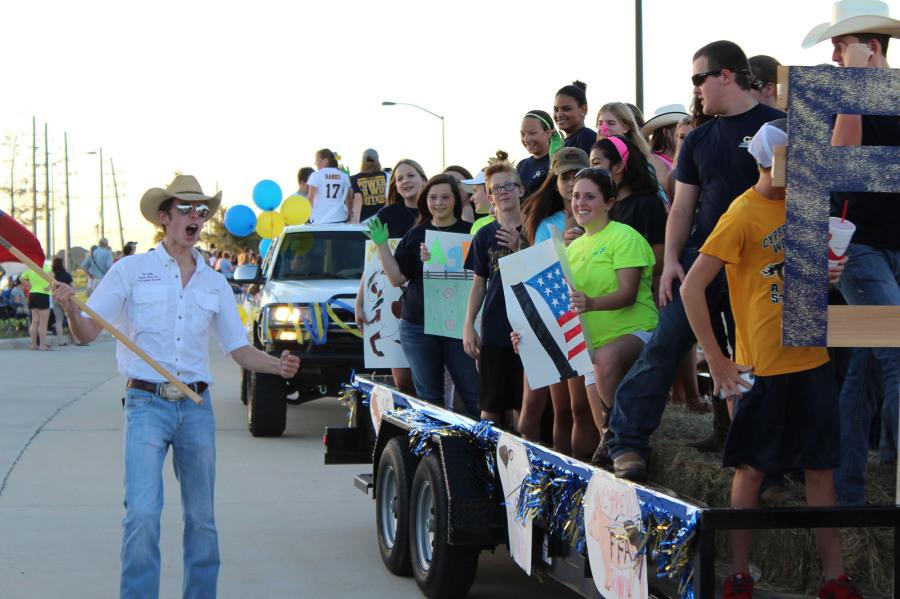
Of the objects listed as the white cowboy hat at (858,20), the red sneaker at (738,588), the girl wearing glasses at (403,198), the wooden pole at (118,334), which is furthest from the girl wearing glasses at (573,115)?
the red sneaker at (738,588)

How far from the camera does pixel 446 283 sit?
26.6 ft

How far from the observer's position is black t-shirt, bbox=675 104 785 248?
5180 mm

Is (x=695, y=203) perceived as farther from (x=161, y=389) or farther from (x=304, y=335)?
(x=304, y=335)

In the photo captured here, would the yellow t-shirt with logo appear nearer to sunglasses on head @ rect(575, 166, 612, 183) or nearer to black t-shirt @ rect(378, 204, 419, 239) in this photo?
sunglasses on head @ rect(575, 166, 612, 183)

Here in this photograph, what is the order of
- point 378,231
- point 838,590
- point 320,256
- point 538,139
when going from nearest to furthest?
point 838,590 → point 538,139 → point 378,231 → point 320,256

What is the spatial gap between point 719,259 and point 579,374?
1461mm

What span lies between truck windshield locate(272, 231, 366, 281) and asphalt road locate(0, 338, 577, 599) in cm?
163

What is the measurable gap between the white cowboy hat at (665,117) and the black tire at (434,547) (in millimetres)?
2920

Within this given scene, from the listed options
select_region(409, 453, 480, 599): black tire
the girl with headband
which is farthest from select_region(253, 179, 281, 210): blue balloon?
select_region(409, 453, 480, 599): black tire

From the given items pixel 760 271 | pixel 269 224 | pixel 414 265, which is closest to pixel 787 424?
pixel 760 271

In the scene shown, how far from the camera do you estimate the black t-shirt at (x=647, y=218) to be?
6.30m

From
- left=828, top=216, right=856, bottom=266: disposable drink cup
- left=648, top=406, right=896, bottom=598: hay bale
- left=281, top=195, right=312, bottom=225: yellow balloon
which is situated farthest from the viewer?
left=281, top=195, right=312, bottom=225: yellow balloon

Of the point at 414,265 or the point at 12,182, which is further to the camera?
the point at 12,182

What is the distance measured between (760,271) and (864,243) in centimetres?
79
